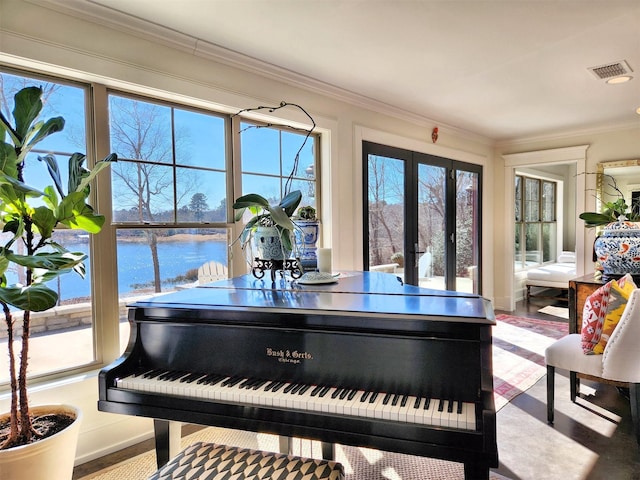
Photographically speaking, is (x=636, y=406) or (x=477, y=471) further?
(x=636, y=406)

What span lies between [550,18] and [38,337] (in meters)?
3.42

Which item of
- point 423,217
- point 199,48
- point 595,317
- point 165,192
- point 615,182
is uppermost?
point 199,48

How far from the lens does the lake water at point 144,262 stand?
221 centimetres

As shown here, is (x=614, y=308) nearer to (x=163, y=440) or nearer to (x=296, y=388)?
(x=296, y=388)

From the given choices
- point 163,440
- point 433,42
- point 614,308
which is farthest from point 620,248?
point 163,440

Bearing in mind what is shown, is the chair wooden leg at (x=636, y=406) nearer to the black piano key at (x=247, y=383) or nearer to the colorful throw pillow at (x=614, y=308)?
the colorful throw pillow at (x=614, y=308)

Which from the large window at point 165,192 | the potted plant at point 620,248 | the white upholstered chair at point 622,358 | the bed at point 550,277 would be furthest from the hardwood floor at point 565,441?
the bed at point 550,277

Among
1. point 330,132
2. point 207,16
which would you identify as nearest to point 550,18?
point 330,132

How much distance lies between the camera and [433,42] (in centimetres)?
256

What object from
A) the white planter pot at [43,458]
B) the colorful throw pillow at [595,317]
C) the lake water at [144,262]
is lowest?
the white planter pot at [43,458]

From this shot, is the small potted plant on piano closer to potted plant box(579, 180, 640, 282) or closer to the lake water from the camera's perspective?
the lake water

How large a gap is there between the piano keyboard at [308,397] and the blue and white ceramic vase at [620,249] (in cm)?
224

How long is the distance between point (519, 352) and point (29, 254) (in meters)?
4.06

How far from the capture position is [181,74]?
2.52 metres
